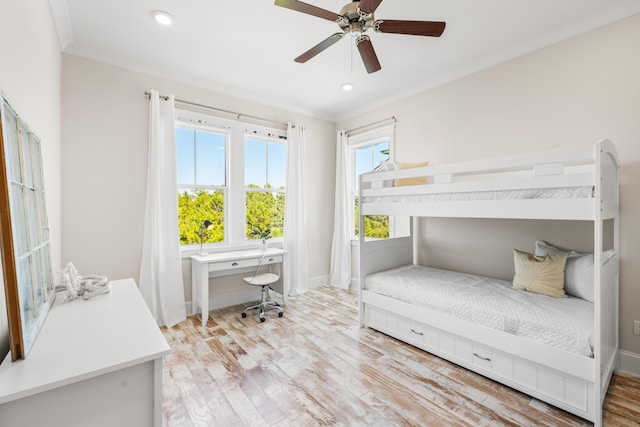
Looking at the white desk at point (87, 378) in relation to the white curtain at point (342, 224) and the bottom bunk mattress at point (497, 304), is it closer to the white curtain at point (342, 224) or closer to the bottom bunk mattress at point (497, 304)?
A: the bottom bunk mattress at point (497, 304)

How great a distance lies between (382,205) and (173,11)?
2347 millimetres

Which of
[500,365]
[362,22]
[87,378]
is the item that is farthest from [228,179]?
[500,365]

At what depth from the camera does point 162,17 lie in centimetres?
227

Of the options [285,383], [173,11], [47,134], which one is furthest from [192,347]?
[173,11]

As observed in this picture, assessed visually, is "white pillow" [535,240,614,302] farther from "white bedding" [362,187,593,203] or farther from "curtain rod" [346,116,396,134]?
"curtain rod" [346,116,396,134]

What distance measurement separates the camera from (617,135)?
222cm

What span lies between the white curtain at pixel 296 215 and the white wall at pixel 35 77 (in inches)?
94.1

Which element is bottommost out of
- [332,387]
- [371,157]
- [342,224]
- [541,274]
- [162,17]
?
[332,387]

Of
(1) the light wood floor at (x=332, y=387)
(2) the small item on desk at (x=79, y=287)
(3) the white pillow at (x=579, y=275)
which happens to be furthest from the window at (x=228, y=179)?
(3) the white pillow at (x=579, y=275)

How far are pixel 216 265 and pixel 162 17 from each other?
2.26 meters

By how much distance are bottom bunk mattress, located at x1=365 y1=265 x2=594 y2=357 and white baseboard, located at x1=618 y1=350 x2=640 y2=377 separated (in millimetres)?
542

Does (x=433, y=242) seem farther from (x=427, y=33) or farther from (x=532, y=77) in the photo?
(x=427, y=33)

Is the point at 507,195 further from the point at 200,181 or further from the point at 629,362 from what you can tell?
the point at 200,181

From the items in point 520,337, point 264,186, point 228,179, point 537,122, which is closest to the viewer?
point 520,337
